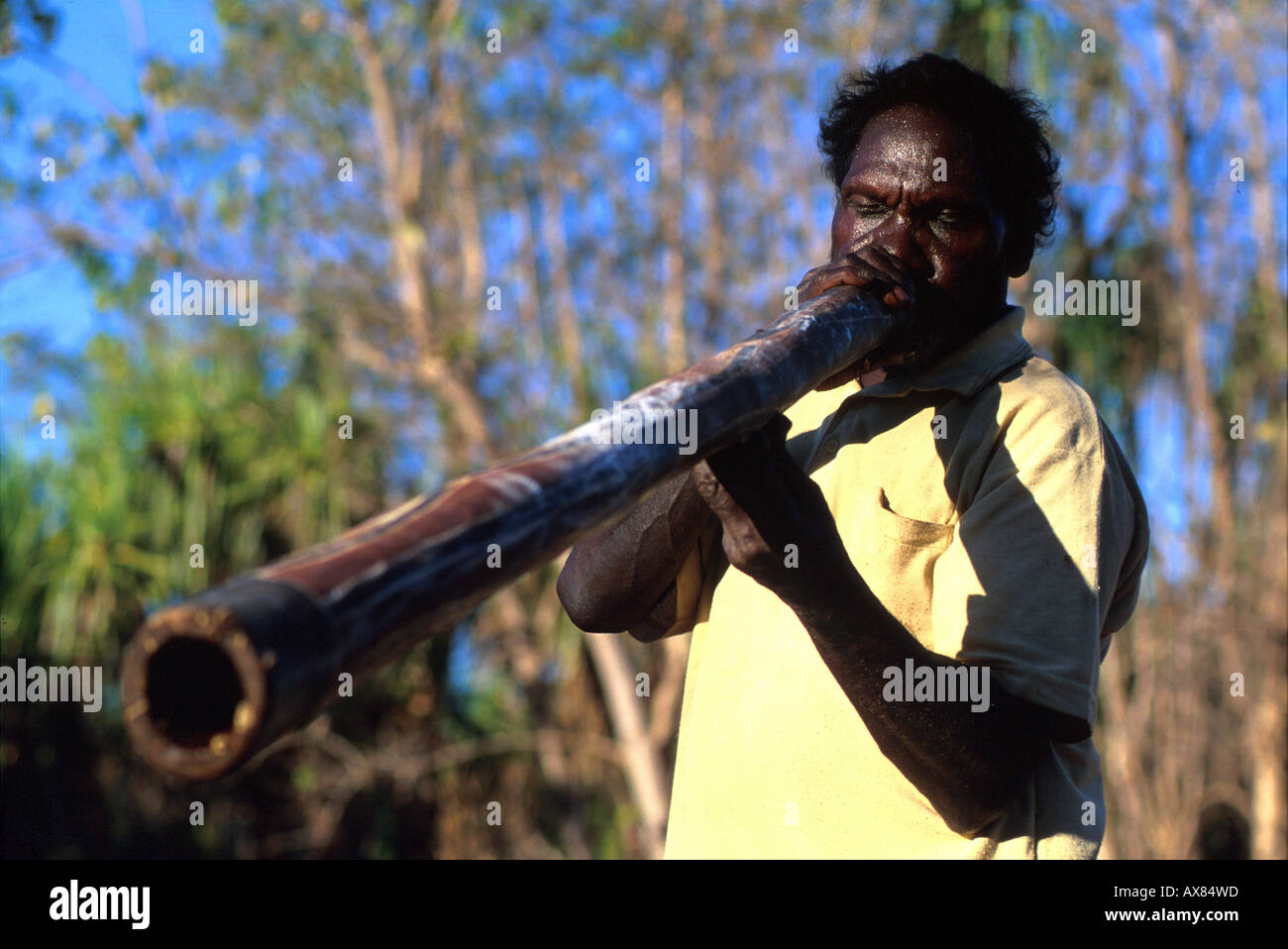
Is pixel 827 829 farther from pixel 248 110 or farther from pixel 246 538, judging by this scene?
pixel 248 110

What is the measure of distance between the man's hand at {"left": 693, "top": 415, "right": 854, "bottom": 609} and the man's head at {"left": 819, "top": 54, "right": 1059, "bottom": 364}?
47 cm

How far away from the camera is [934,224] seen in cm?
200

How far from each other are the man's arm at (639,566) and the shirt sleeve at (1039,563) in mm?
387

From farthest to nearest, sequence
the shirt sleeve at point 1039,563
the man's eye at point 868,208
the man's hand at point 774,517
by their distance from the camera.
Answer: the man's eye at point 868,208 → the shirt sleeve at point 1039,563 → the man's hand at point 774,517

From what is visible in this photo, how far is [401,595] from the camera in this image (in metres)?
1.11

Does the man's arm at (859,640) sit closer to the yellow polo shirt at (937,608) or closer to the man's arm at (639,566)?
the yellow polo shirt at (937,608)

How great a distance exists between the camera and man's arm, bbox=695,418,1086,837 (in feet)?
5.19

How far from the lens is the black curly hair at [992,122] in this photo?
210 centimetres
